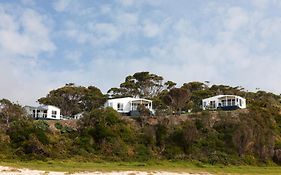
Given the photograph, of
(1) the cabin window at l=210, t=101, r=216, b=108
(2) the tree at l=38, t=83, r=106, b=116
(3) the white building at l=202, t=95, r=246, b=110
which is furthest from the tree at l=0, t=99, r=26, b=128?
(1) the cabin window at l=210, t=101, r=216, b=108

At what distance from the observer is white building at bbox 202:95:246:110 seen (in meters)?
70.3

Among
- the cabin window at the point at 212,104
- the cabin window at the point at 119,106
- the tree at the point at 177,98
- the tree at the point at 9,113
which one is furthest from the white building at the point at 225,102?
the tree at the point at 9,113

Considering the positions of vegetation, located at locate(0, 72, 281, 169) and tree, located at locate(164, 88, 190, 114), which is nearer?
vegetation, located at locate(0, 72, 281, 169)

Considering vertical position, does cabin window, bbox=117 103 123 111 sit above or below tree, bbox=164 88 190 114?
below

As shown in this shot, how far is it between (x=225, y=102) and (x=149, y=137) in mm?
23889

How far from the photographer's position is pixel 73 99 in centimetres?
8244

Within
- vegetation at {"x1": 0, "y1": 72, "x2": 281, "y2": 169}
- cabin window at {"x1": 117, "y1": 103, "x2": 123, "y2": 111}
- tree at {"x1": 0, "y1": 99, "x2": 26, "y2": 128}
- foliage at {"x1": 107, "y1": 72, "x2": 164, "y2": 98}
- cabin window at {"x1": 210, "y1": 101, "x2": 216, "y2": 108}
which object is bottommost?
vegetation at {"x1": 0, "y1": 72, "x2": 281, "y2": 169}

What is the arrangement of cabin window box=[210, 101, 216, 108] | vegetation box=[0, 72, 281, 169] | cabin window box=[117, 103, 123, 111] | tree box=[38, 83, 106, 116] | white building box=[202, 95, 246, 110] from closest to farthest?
vegetation box=[0, 72, 281, 169] < white building box=[202, 95, 246, 110] < cabin window box=[117, 103, 123, 111] < cabin window box=[210, 101, 216, 108] < tree box=[38, 83, 106, 116]

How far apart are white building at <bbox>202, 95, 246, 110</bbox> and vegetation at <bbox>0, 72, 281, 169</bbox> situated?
21.7ft

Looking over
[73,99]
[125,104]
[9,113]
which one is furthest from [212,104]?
[9,113]

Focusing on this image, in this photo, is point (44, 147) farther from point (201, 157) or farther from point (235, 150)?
point (235, 150)

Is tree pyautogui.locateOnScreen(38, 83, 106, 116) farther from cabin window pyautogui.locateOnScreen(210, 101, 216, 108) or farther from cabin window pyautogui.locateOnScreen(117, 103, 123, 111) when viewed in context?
cabin window pyautogui.locateOnScreen(210, 101, 216, 108)

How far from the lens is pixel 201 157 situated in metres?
49.0

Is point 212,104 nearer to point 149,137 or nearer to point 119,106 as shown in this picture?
point 119,106
